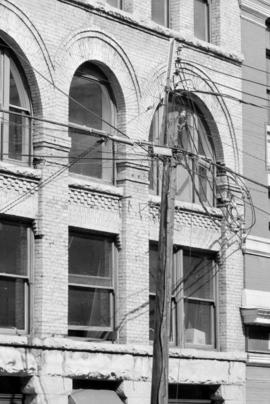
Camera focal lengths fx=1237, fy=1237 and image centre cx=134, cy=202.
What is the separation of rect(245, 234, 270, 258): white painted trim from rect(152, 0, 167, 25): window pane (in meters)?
5.68

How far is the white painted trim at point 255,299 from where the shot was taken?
29.9 m

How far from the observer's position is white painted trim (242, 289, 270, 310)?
29.9 metres

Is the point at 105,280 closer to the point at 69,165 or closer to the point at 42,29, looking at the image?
the point at 69,165

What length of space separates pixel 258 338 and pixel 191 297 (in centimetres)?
242

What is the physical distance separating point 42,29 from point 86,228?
4.25 meters

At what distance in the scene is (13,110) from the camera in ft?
82.2

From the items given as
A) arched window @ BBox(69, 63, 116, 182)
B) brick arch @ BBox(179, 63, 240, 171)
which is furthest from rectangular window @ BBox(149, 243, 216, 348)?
brick arch @ BBox(179, 63, 240, 171)

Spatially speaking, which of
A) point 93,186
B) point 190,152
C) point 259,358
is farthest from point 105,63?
point 259,358

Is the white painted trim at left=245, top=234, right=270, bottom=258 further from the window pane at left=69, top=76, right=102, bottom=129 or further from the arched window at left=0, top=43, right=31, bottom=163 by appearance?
the arched window at left=0, top=43, right=31, bottom=163

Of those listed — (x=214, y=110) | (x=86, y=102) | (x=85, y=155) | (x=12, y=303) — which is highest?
(x=214, y=110)

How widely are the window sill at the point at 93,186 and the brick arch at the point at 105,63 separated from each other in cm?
139

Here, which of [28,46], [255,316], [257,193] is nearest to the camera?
[28,46]

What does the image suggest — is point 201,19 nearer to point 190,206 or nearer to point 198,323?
point 190,206

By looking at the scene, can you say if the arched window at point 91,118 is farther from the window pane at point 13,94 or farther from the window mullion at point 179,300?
the window mullion at point 179,300
